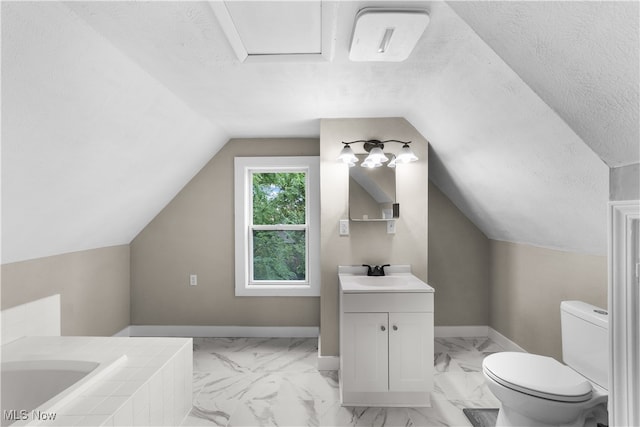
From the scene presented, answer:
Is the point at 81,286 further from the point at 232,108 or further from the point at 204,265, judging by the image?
the point at 232,108

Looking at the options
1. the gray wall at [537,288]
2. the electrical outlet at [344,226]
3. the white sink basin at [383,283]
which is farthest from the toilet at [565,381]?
the electrical outlet at [344,226]

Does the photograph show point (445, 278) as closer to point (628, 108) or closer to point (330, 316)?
point (330, 316)

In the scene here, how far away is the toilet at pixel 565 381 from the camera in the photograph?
1610 mm

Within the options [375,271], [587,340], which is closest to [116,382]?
[375,271]

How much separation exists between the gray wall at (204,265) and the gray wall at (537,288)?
1.83m

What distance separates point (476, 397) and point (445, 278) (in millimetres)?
1293

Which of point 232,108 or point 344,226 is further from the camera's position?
point 344,226

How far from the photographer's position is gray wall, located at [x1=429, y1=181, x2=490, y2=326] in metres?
3.46

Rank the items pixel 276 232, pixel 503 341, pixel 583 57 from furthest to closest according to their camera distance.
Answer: pixel 276 232 < pixel 503 341 < pixel 583 57

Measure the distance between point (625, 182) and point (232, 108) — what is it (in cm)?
235

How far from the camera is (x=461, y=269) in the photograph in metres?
3.46

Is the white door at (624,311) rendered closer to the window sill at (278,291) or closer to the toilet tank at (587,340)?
the toilet tank at (587,340)

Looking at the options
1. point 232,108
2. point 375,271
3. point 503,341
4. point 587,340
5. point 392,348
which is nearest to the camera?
point 587,340

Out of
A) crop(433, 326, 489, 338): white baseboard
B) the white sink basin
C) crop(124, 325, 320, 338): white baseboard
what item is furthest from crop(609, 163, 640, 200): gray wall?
crop(124, 325, 320, 338): white baseboard
